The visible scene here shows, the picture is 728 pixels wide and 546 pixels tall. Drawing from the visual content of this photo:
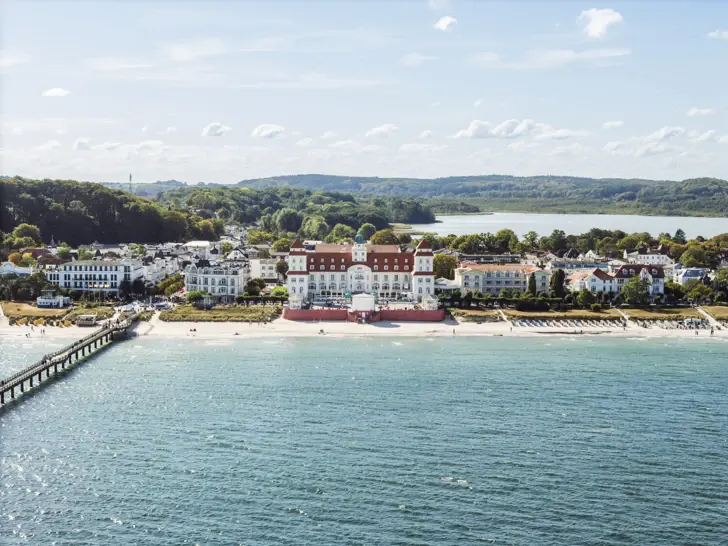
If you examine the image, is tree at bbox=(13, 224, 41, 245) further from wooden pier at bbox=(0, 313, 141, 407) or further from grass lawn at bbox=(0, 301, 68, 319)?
wooden pier at bbox=(0, 313, 141, 407)

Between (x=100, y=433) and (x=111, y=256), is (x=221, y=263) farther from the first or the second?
(x=100, y=433)

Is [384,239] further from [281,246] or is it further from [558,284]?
Result: [558,284]

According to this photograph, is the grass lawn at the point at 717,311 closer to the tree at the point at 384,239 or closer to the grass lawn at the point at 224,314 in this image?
the grass lawn at the point at 224,314

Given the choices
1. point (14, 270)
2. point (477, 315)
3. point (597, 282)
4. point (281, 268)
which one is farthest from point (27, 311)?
point (597, 282)

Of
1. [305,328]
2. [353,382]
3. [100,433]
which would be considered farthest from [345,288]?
[100,433]

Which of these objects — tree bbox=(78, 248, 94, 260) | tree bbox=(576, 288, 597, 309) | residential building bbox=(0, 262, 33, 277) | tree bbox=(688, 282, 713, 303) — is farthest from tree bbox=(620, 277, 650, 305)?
residential building bbox=(0, 262, 33, 277)

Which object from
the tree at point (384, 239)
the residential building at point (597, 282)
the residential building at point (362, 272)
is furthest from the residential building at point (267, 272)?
the residential building at point (597, 282)
